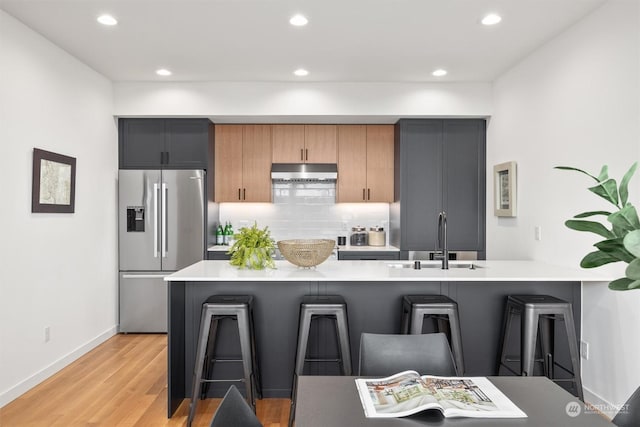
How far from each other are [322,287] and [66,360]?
8.01 ft

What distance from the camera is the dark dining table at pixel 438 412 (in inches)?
49.9

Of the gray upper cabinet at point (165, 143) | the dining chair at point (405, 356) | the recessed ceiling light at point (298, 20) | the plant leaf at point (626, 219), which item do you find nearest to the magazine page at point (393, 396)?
the dining chair at point (405, 356)

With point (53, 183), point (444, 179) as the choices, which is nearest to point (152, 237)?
point (53, 183)

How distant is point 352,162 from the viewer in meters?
5.47

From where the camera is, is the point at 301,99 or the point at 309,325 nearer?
the point at 309,325

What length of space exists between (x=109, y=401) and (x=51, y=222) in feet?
5.06

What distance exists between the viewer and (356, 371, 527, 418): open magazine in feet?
4.26

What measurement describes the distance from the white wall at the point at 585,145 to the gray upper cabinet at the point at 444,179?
0.75m

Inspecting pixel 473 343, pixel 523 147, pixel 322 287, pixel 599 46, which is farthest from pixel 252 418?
pixel 523 147

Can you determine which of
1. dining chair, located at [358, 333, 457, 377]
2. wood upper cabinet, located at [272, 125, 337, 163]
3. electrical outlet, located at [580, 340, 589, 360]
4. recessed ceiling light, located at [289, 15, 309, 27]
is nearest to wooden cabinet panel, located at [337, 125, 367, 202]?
wood upper cabinet, located at [272, 125, 337, 163]

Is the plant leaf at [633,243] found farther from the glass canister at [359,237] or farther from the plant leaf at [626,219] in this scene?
the glass canister at [359,237]

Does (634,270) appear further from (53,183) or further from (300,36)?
(53,183)

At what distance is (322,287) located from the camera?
3.26 metres

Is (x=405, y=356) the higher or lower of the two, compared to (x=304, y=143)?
lower
